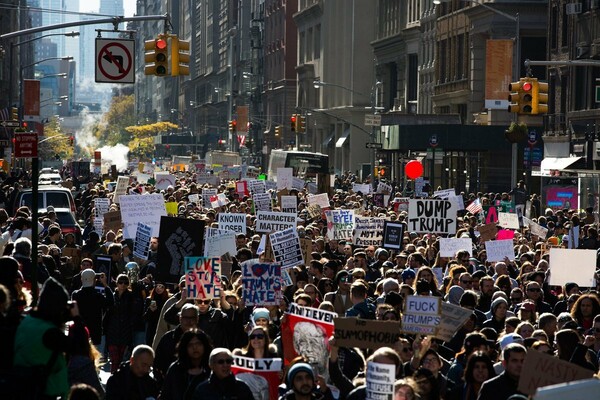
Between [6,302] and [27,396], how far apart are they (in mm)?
838

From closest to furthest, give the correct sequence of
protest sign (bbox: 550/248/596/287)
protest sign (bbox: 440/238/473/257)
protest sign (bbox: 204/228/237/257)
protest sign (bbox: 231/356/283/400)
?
protest sign (bbox: 231/356/283/400), protest sign (bbox: 550/248/596/287), protest sign (bbox: 204/228/237/257), protest sign (bbox: 440/238/473/257)

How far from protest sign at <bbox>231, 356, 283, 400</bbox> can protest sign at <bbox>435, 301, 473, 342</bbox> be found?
102 inches

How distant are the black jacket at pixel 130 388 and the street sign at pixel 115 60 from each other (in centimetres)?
1655

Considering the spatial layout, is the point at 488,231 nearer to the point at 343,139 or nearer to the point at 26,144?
the point at 26,144

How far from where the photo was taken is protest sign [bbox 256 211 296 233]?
24828mm

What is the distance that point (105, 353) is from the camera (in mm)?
20922

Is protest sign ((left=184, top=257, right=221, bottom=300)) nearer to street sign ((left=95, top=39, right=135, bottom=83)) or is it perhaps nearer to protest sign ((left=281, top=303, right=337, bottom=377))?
protest sign ((left=281, top=303, right=337, bottom=377))

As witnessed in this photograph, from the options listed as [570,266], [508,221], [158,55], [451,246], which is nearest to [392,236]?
[451,246]

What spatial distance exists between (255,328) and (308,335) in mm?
728

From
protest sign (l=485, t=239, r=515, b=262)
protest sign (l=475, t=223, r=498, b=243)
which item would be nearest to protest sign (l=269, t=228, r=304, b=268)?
protest sign (l=485, t=239, r=515, b=262)

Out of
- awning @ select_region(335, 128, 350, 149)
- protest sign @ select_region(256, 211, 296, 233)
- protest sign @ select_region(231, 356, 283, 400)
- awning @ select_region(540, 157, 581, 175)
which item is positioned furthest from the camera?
awning @ select_region(335, 128, 350, 149)

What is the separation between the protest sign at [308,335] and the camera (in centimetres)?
1255

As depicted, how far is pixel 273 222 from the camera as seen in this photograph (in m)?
24.8

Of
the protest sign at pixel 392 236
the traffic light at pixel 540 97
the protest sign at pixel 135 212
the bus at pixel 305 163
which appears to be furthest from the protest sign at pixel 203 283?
the bus at pixel 305 163
